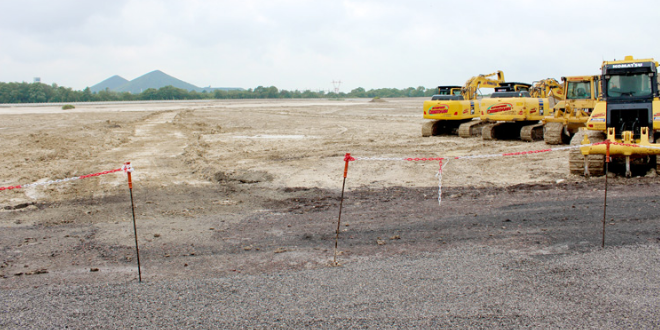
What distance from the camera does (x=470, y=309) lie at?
492 centimetres

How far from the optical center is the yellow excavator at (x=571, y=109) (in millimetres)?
18531

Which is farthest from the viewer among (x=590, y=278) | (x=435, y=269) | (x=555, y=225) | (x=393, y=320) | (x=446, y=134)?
(x=446, y=134)

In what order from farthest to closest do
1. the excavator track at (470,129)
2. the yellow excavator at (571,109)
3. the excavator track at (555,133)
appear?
the excavator track at (470,129) → the yellow excavator at (571,109) → the excavator track at (555,133)

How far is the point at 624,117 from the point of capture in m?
13.0

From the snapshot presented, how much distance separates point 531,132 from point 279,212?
45.6 ft

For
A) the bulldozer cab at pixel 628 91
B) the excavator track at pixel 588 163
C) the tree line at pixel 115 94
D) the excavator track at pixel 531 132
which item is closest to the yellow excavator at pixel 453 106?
the excavator track at pixel 531 132

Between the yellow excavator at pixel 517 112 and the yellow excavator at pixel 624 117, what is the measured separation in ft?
21.6

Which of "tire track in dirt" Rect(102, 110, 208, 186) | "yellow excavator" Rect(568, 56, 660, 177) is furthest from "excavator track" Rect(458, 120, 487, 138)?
"tire track in dirt" Rect(102, 110, 208, 186)

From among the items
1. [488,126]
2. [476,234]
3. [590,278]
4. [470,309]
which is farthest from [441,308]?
[488,126]

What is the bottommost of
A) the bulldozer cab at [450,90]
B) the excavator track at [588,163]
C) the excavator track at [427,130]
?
the excavator track at [588,163]

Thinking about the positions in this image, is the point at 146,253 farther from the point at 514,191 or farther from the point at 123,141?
the point at 123,141

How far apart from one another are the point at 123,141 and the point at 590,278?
68.0 ft

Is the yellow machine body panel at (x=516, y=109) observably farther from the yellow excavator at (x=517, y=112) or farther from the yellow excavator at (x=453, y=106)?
the yellow excavator at (x=453, y=106)

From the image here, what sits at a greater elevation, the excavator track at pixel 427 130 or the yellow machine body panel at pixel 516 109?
the yellow machine body panel at pixel 516 109
